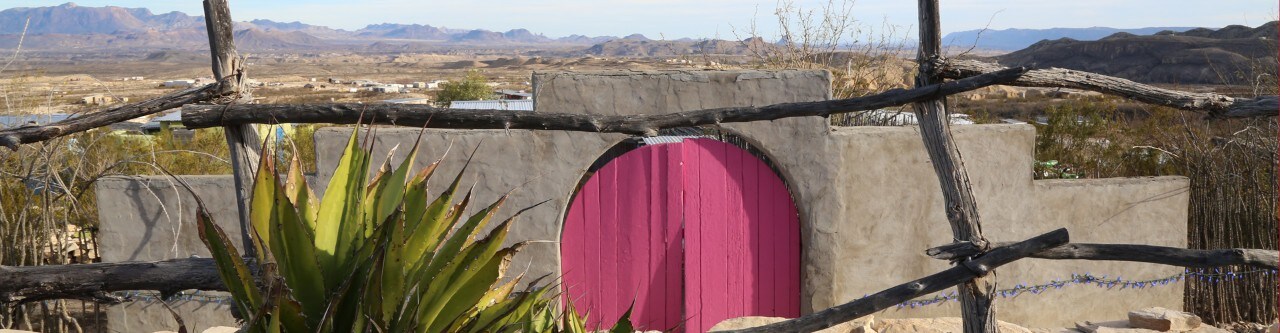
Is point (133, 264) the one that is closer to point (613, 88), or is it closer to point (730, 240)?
A: point (613, 88)

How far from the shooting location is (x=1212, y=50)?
6025cm

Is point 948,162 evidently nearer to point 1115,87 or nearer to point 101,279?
point 1115,87

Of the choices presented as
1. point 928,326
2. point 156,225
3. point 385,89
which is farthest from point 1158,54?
point 156,225

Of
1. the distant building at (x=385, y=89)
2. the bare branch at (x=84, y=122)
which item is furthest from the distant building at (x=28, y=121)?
the distant building at (x=385, y=89)

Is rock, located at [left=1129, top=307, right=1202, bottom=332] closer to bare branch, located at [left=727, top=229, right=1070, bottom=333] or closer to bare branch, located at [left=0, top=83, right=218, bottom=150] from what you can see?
bare branch, located at [left=727, top=229, right=1070, bottom=333]

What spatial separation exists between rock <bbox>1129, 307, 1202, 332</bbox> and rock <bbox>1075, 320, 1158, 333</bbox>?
0.21 ft

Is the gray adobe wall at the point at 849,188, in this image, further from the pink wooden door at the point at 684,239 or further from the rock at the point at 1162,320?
the rock at the point at 1162,320

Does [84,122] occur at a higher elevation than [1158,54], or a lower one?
higher

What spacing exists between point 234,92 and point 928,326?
163 inches

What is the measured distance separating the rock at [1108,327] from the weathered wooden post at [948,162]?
2738mm

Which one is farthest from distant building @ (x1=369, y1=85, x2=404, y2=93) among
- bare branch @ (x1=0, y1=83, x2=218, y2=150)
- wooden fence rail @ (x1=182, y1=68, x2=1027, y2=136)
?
wooden fence rail @ (x1=182, y1=68, x2=1027, y2=136)

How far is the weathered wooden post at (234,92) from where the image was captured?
3143 millimetres

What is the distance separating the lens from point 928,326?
19.0 feet

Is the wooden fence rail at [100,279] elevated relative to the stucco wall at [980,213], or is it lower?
elevated
